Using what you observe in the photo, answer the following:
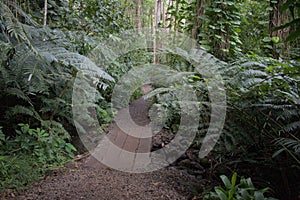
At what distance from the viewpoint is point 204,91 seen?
205 centimetres

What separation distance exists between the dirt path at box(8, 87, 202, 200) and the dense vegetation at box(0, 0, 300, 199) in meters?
0.14

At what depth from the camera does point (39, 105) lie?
245 centimetres

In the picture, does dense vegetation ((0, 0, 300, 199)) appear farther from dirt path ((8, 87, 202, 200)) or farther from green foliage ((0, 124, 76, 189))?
dirt path ((8, 87, 202, 200))

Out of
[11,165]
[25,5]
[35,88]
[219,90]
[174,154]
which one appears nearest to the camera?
[11,165]

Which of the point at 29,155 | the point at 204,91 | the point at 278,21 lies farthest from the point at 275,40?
the point at 29,155

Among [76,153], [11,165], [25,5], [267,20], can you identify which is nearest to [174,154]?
[76,153]

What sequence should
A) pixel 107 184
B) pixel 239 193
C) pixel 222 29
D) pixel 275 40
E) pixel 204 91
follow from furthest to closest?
pixel 222 29 < pixel 275 40 < pixel 204 91 < pixel 107 184 < pixel 239 193

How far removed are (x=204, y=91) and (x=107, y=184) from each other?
103cm

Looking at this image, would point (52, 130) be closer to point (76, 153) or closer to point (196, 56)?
point (76, 153)

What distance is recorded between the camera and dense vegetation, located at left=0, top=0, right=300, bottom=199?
154 centimetres

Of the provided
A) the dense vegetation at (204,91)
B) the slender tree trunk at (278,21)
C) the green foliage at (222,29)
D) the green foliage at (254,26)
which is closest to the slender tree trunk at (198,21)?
the dense vegetation at (204,91)

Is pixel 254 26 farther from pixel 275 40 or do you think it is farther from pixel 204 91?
pixel 204 91

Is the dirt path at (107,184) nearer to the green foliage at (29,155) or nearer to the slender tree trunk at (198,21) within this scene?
the green foliage at (29,155)

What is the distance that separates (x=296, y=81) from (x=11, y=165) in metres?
1.99
